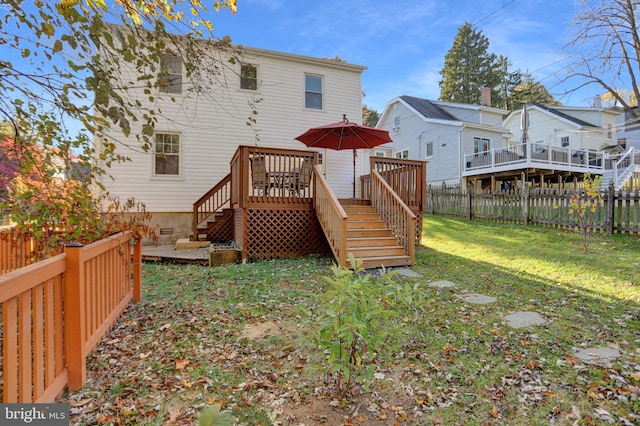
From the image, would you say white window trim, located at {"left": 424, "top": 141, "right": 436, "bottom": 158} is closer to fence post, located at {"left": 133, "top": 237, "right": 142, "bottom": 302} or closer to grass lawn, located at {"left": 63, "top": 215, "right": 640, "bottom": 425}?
grass lawn, located at {"left": 63, "top": 215, "right": 640, "bottom": 425}

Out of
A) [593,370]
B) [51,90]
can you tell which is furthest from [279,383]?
[51,90]

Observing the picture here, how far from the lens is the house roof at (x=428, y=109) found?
21.4m

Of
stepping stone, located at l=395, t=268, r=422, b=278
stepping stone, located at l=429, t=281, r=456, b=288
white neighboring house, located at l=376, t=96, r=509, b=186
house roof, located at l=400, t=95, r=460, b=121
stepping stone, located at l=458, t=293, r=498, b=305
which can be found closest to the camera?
stepping stone, located at l=458, t=293, r=498, b=305

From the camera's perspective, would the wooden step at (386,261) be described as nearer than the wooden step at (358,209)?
Yes

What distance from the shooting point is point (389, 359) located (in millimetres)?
2973

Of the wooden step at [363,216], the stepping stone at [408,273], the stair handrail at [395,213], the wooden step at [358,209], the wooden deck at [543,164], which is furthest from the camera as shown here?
the wooden deck at [543,164]

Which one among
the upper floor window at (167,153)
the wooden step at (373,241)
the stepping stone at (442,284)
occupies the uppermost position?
the upper floor window at (167,153)

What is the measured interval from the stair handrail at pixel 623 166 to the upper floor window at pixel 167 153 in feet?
66.8

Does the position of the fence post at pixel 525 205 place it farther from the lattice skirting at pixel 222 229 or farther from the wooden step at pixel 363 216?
the lattice skirting at pixel 222 229

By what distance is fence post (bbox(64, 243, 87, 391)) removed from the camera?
2.39 metres

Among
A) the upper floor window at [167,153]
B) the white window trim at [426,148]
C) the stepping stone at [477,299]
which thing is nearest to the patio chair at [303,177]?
the upper floor window at [167,153]

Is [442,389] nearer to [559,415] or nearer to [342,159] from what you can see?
[559,415]

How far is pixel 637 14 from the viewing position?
10789 millimetres

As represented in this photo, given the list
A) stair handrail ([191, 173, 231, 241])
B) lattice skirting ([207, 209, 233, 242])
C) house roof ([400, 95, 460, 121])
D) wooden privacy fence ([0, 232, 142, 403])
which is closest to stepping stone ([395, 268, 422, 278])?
wooden privacy fence ([0, 232, 142, 403])
